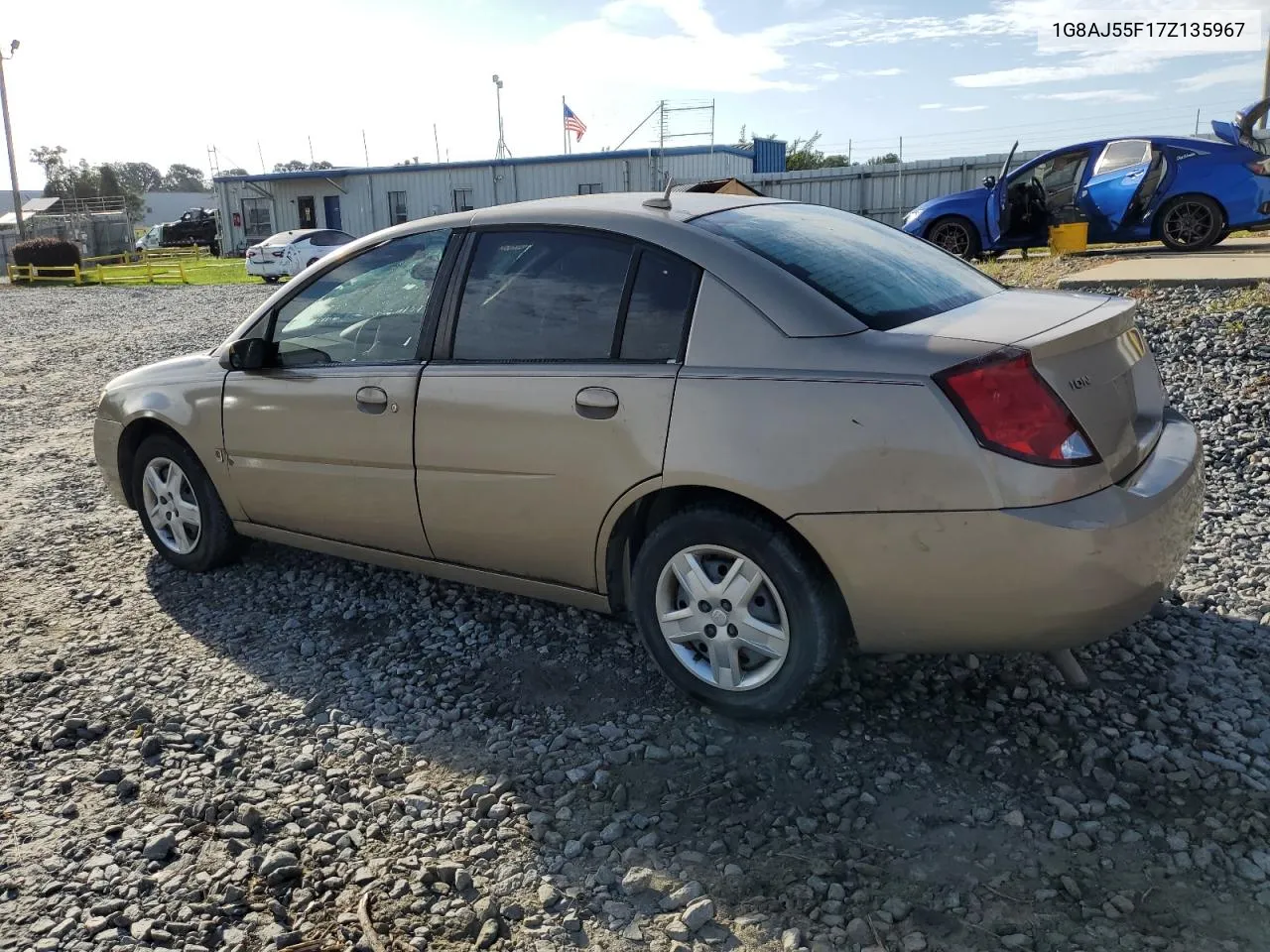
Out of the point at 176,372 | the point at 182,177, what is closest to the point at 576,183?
the point at 176,372

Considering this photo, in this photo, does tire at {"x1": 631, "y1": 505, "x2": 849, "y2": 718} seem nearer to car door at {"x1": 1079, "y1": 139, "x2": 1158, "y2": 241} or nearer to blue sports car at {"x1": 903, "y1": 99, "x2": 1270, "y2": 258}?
blue sports car at {"x1": 903, "y1": 99, "x2": 1270, "y2": 258}

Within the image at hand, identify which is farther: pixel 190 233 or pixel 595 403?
pixel 190 233

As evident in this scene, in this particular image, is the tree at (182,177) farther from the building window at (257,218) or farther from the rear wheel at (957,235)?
the rear wheel at (957,235)

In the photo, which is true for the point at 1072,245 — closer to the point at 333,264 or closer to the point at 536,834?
the point at 333,264

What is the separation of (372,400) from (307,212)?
4155 cm

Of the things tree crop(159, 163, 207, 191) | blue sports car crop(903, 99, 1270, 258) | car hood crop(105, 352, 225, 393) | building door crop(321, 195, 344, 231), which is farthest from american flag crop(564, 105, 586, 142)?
tree crop(159, 163, 207, 191)

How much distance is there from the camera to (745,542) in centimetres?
310

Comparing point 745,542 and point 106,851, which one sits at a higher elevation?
→ point 745,542

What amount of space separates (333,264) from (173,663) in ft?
5.76

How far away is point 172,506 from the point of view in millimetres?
4934

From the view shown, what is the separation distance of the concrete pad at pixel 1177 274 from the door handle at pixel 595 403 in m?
7.28

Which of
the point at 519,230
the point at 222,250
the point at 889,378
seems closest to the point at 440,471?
the point at 519,230

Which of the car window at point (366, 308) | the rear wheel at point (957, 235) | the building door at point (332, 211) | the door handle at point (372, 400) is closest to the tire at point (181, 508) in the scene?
the car window at point (366, 308)

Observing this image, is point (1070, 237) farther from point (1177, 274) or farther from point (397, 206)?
point (397, 206)
